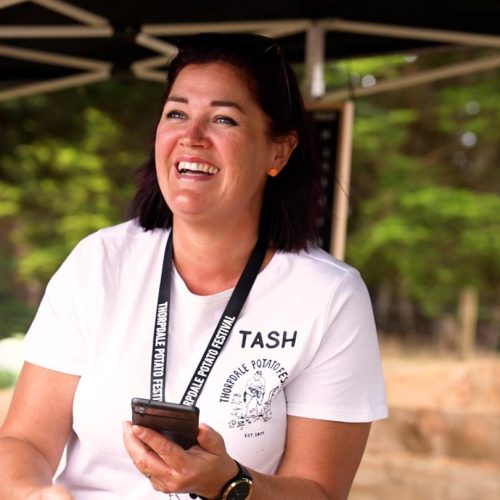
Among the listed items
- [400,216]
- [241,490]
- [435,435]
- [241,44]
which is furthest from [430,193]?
[241,490]

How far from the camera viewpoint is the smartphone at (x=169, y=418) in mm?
1791

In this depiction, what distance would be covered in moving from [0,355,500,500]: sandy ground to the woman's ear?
655 centimetres

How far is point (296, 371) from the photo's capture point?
7.52 ft

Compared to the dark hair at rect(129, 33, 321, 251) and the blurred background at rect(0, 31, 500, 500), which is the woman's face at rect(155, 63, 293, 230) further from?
the blurred background at rect(0, 31, 500, 500)

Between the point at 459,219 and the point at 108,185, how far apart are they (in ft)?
17.3

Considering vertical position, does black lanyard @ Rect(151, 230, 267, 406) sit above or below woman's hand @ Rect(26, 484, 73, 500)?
above

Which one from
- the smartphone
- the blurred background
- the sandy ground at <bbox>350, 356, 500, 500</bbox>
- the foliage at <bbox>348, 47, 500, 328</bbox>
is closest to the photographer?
the smartphone

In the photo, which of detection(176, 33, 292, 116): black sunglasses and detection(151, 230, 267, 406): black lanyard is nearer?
detection(151, 230, 267, 406): black lanyard

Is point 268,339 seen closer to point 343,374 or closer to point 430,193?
point 343,374

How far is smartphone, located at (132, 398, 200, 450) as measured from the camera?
179 centimetres

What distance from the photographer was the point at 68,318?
239cm

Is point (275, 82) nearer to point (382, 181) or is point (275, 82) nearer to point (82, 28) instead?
point (82, 28)

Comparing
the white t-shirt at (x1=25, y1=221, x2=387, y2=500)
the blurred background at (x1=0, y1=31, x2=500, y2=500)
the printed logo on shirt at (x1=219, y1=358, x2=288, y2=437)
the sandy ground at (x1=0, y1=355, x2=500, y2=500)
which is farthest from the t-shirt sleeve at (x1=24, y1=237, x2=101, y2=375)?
the blurred background at (x1=0, y1=31, x2=500, y2=500)

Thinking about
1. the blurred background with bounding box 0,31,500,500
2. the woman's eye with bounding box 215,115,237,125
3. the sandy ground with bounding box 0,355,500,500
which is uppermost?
the woman's eye with bounding box 215,115,237,125
